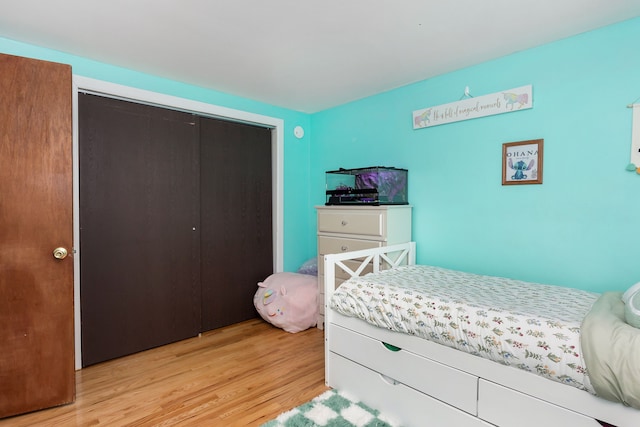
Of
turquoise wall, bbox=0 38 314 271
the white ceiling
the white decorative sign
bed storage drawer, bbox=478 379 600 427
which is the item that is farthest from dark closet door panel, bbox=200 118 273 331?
bed storage drawer, bbox=478 379 600 427

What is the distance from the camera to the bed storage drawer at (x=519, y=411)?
4.35 ft

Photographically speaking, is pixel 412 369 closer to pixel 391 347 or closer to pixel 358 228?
pixel 391 347

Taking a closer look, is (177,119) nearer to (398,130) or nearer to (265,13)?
(265,13)

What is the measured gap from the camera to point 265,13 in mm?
1853

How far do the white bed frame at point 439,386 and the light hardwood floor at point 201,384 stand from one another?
36 cm

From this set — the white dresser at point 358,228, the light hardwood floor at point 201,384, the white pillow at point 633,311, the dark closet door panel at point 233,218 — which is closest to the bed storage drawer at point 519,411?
the white pillow at point 633,311

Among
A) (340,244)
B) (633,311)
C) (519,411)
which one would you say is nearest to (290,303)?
(340,244)

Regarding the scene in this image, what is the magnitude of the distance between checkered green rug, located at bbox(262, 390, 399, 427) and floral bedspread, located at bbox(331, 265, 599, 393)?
0.48 m

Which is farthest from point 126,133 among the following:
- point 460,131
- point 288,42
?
point 460,131

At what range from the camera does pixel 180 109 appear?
9.55ft

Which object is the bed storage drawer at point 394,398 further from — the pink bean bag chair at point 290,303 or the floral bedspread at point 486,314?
the pink bean bag chair at point 290,303

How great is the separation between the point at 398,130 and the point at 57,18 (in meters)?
2.42

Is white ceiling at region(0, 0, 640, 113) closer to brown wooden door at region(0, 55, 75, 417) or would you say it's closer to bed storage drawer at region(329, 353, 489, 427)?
brown wooden door at region(0, 55, 75, 417)

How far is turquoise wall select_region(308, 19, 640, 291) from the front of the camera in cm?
196
